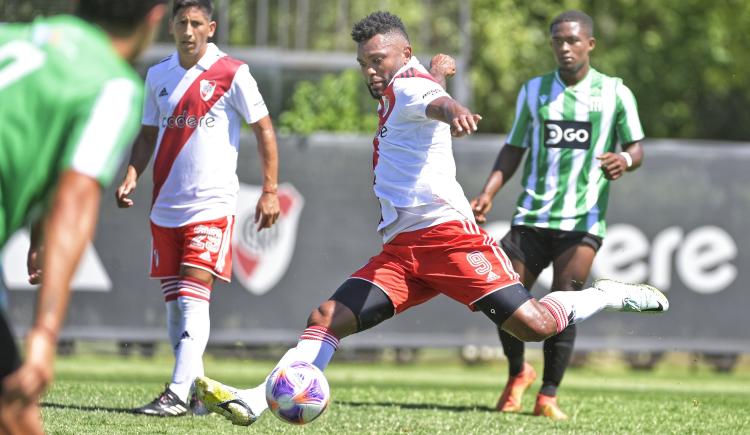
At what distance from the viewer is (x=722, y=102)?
78.4ft

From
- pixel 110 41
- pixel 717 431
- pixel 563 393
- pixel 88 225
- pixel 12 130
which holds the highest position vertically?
pixel 110 41

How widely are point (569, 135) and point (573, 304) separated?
166 cm

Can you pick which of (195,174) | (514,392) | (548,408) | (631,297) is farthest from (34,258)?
(514,392)

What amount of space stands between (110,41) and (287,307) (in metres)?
9.37

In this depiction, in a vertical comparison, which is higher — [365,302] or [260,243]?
[365,302]

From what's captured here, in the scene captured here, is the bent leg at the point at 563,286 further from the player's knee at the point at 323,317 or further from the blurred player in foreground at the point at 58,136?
the blurred player in foreground at the point at 58,136

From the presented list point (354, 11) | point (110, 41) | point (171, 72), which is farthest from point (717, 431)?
point (354, 11)

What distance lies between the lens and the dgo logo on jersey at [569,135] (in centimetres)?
800

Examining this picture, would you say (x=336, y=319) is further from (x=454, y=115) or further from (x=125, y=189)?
(x=125, y=189)

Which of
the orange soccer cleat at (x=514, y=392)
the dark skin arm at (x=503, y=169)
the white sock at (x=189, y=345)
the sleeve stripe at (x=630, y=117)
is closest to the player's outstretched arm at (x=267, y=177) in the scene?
the white sock at (x=189, y=345)

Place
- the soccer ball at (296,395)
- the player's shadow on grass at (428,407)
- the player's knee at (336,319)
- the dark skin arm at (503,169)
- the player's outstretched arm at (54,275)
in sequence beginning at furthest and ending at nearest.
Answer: the dark skin arm at (503,169) < the player's shadow on grass at (428,407) < the player's knee at (336,319) < the soccer ball at (296,395) < the player's outstretched arm at (54,275)

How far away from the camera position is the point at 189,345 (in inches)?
281

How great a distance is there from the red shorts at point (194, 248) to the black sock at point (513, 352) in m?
1.91

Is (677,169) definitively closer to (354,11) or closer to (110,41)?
(354,11)
